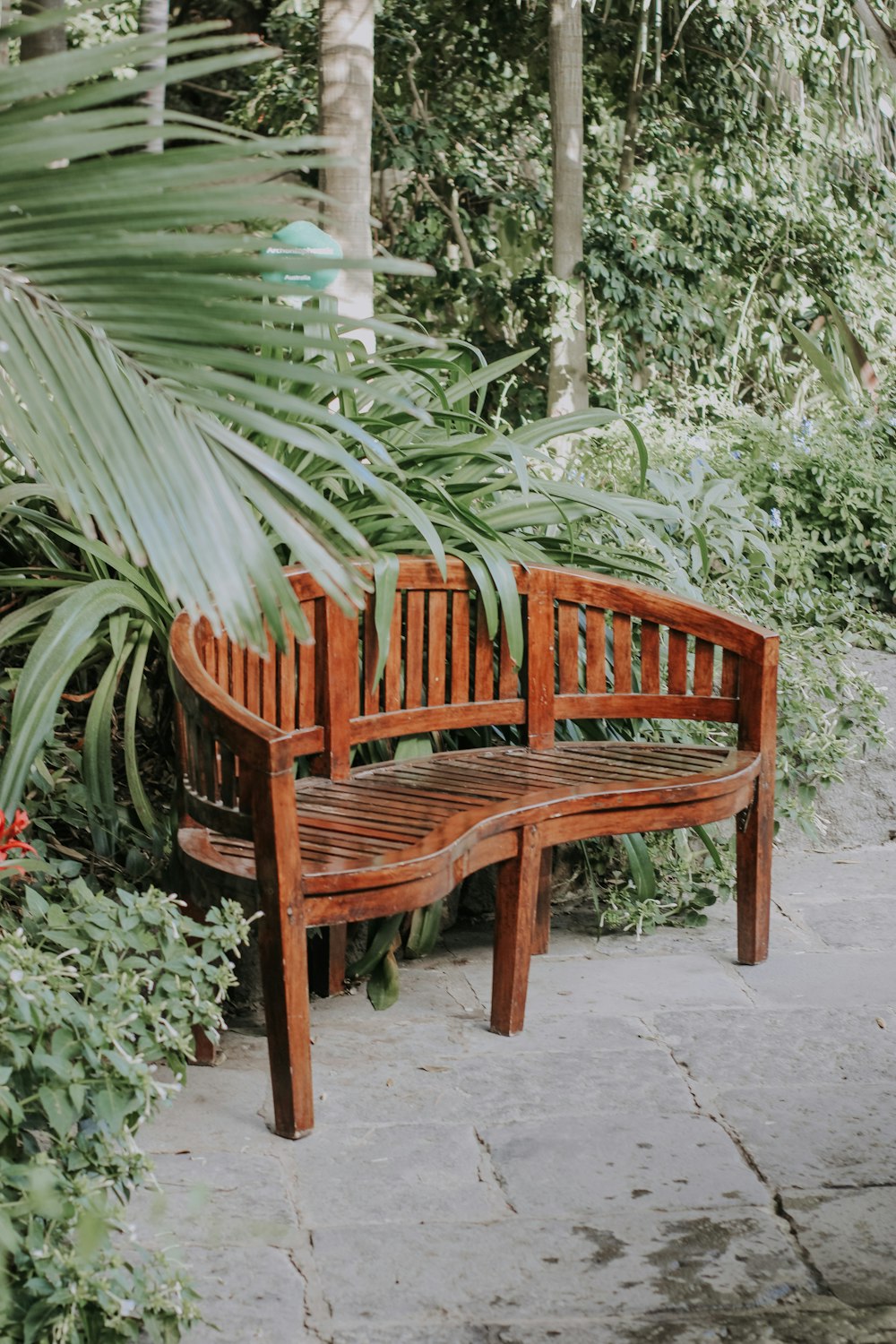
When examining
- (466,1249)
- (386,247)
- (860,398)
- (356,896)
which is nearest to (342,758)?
(356,896)

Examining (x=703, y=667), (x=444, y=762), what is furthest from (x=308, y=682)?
(x=703, y=667)

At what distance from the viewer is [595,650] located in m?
3.77

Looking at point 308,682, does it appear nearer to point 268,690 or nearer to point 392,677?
point 268,690

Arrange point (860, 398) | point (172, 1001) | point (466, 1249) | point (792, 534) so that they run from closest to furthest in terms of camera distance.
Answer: point (172, 1001)
point (466, 1249)
point (792, 534)
point (860, 398)

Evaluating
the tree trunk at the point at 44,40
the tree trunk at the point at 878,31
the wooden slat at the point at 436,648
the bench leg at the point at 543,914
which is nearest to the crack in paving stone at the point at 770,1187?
the bench leg at the point at 543,914

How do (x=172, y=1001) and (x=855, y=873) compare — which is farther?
(x=855, y=873)

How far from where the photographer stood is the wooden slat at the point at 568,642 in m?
3.73

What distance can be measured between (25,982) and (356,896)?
853 millimetres

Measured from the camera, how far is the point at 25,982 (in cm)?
195

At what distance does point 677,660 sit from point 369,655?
32.7 inches

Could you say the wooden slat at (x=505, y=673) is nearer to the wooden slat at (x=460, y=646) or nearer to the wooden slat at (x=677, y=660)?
the wooden slat at (x=460, y=646)

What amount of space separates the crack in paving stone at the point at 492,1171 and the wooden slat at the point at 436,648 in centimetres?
119

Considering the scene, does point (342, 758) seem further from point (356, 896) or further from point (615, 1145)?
point (615, 1145)

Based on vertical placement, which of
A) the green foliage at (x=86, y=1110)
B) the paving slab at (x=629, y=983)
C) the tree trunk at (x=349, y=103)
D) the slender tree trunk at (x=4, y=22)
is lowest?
the paving slab at (x=629, y=983)
